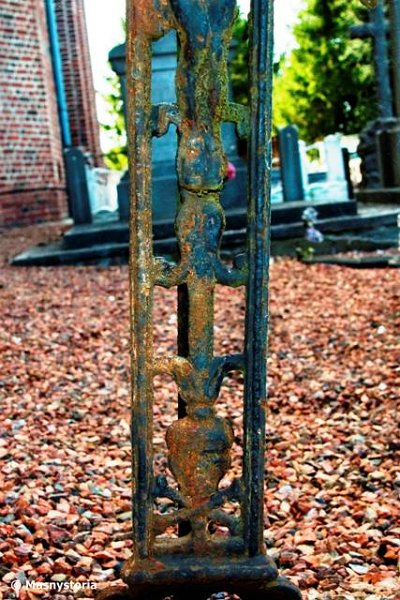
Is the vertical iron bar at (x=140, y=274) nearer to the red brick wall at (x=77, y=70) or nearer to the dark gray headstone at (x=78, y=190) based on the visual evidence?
the dark gray headstone at (x=78, y=190)

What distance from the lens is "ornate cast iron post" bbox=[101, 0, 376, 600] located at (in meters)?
1.41

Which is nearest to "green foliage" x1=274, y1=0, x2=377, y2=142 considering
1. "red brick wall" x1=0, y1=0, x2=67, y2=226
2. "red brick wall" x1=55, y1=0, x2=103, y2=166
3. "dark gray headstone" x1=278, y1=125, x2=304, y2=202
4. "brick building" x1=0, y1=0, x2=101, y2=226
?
"red brick wall" x1=55, y1=0, x2=103, y2=166

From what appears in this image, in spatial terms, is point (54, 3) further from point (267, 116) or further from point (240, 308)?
point (267, 116)

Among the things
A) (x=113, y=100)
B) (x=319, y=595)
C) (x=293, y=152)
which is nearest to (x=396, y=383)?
(x=319, y=595)

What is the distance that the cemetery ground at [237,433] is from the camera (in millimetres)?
2085

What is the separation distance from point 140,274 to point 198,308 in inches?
5.2

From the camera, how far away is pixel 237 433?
317 cm

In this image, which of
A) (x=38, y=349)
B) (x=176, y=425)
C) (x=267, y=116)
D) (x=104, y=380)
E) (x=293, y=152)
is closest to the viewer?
(x=267, y=116)

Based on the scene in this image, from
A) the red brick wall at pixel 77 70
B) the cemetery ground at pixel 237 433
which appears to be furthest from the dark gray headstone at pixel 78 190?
the red brick wall at pixel 77 70

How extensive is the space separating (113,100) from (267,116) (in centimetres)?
2290

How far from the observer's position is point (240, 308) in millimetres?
5531

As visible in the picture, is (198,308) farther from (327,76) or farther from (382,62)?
(327,76)

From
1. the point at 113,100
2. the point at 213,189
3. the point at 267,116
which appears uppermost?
the point at 113,100

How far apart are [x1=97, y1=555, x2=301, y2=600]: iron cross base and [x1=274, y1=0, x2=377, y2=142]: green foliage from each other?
2300 centimetres
